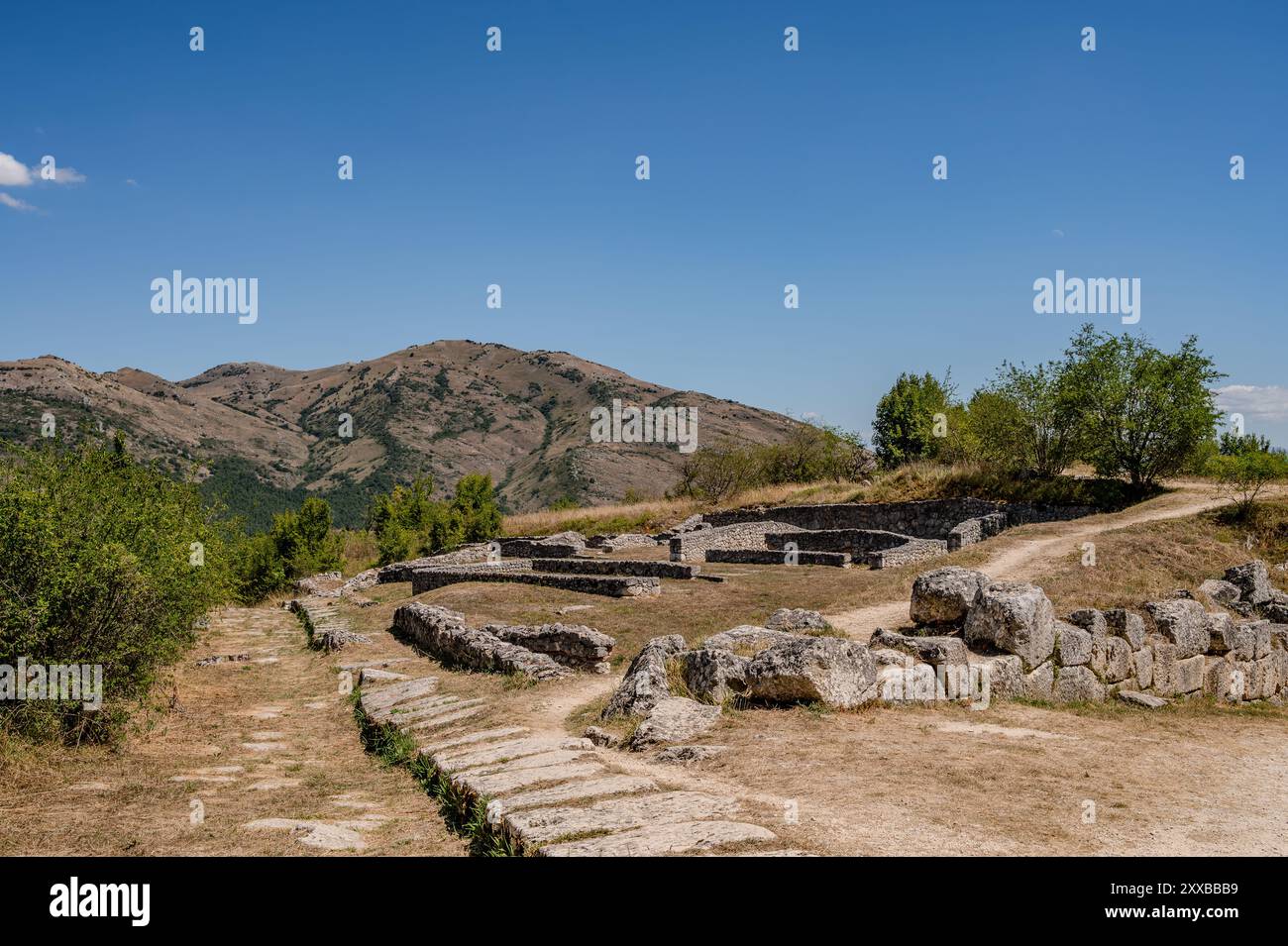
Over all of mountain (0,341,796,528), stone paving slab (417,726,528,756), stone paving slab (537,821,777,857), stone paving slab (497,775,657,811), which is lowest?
stone paving slab (417,726,528,756)

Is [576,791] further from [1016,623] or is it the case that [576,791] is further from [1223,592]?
[1223,592]

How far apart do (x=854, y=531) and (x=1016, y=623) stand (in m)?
20.6

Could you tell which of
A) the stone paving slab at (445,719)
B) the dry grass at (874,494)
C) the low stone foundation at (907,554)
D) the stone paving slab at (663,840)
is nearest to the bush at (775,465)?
the dry grass at (874,494)

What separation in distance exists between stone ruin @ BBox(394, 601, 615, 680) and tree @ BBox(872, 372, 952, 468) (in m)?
46.6

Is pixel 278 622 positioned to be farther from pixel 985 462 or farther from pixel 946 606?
pixel 985 462

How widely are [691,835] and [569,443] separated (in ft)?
450

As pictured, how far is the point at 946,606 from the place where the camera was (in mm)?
12055

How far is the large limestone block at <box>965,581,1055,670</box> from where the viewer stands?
10477mm

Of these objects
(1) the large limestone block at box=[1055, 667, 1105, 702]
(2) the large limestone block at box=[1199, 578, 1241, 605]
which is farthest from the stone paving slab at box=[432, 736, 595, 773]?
(2) the large limestone block at box=[1199, 578, 1241, 605]

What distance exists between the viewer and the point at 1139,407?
29594 millimetres

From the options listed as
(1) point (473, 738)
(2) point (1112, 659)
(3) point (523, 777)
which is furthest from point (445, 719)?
(2) point (1112, 659)

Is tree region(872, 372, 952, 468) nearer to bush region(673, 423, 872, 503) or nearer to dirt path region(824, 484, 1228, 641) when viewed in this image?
bush region(673, 423, 872, 503)

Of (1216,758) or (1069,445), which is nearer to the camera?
(1216,758)
